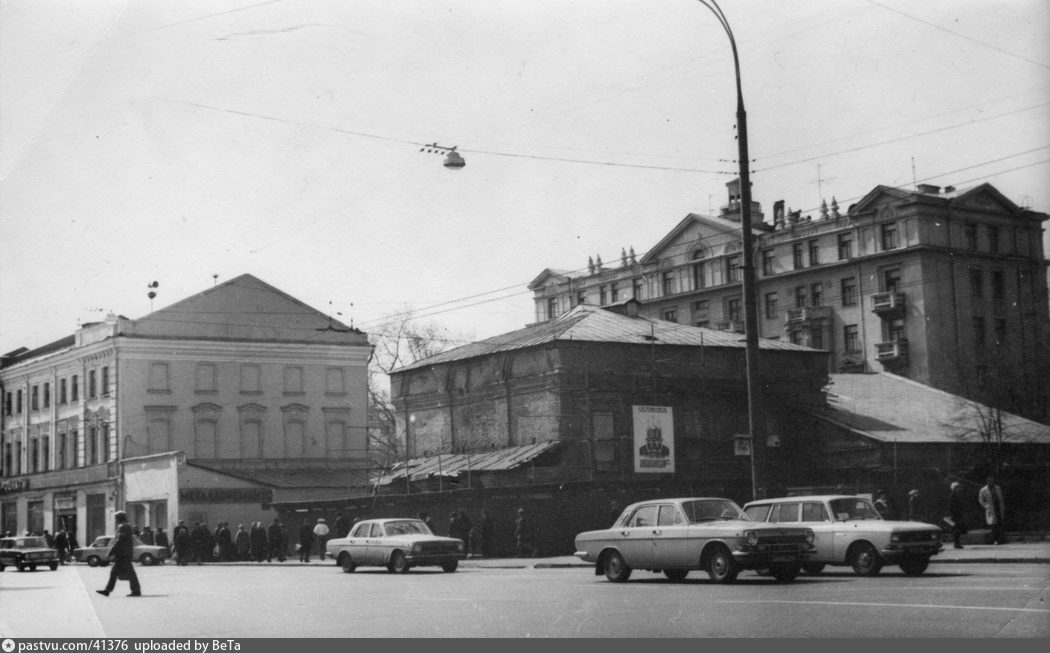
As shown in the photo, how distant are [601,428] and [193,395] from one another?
22519 mm

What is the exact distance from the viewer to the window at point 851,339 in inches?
2724

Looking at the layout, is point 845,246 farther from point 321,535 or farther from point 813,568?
point 813,568

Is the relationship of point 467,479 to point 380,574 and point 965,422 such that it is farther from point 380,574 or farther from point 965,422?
point 965,422

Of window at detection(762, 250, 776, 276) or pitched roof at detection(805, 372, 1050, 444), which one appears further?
window at detection(762, 250, 776, 276)

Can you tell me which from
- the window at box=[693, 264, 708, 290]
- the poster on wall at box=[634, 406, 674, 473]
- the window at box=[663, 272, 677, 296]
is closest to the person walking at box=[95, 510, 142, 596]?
the poster on wall at box=[634, 406, 674, 473]

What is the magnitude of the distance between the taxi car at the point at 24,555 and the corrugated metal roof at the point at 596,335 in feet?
53.0

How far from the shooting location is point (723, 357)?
4481 centimetres

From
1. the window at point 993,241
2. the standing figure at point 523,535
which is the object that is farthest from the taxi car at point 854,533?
the window at point 993,241

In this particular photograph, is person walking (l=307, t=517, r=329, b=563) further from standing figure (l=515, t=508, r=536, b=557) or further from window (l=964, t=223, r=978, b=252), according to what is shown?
window (l=964, t=223, r=978, b=252)

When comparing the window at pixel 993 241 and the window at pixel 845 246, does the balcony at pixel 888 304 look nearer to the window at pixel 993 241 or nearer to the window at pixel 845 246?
the window at pixel 845 246

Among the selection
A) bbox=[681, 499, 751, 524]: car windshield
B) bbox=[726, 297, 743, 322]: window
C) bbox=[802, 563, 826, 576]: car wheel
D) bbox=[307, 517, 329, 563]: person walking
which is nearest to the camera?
bbox=[681, 499, 751, 524]: car windshield

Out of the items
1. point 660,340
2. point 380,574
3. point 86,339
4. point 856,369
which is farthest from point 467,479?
point 856,369

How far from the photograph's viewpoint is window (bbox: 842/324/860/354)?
69188 mm

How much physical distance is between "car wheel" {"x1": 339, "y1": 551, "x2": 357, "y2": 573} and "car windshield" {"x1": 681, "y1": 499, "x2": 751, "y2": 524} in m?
11.2
